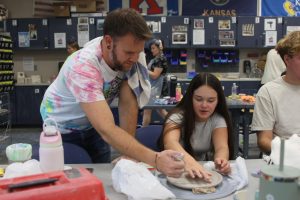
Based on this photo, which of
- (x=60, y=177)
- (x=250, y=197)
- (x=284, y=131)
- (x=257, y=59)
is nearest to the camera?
(x=60, y=177)

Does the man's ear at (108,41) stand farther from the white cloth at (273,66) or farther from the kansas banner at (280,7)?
the kansas banner at (280,7)

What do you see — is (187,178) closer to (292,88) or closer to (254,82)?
(292,88)

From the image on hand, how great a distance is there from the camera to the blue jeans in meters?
1.80

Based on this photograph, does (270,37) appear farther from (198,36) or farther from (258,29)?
(198,36)

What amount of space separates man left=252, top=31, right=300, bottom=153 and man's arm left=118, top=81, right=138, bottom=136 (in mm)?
693

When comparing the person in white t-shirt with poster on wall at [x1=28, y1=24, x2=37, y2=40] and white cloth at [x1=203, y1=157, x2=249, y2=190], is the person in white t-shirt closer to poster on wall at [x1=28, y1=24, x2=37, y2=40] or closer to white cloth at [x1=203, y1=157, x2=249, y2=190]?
white cloth at [x1=203, y1=157, x2=249, y2=190]

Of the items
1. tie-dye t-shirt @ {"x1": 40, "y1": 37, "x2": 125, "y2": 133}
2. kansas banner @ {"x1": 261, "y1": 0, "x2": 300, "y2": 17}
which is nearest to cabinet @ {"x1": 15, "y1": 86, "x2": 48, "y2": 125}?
kansas banner @ {"x1": 261, "y1": 0, "x2": 300, "y2": 17}

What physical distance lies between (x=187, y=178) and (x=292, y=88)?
93cm

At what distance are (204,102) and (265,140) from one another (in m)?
0.38

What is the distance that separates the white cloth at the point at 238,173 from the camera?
1395 mm

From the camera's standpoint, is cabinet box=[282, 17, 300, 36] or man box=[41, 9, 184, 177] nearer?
man box=[41, 9, 184, 177]

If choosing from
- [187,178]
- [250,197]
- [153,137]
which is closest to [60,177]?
[187,178]

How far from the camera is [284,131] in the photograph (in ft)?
6.38

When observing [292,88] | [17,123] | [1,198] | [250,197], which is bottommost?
[17,123]
